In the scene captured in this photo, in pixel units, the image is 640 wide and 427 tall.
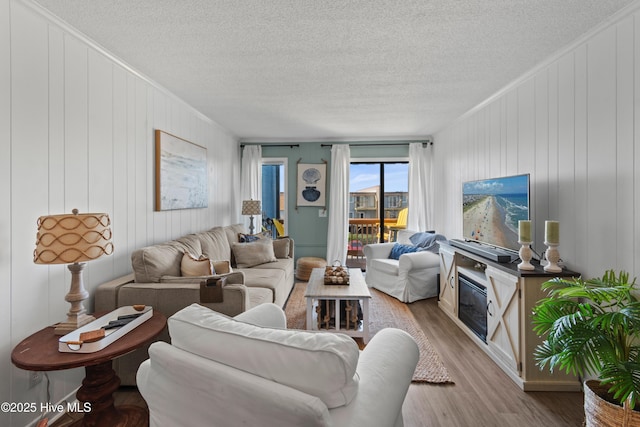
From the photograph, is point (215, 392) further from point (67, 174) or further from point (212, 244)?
point (212, 244)

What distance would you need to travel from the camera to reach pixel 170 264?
261cm

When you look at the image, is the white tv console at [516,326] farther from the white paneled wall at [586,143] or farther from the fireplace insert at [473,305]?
the white paneled wall at [586,143]

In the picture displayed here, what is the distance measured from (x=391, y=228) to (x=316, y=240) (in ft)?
4.65

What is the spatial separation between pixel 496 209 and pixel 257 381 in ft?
9.35

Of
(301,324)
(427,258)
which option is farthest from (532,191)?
(301,324)

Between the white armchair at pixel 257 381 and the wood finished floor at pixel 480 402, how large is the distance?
3.91ft

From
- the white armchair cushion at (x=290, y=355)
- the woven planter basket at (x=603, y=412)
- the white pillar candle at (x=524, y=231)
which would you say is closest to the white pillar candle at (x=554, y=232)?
the white pillar candle at (x=524, y=231)

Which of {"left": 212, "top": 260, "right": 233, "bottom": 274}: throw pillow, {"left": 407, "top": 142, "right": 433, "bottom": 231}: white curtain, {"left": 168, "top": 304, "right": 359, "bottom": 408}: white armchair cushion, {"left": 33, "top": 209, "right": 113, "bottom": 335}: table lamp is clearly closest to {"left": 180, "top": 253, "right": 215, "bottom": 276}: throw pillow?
{"left": 212, "top": 260, "right": 233, "bottom": 274}: throw pillow

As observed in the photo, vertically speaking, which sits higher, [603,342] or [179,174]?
[179,174]

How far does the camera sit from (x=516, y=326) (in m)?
2.35

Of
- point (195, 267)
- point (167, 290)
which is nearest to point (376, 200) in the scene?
point (195, 267)

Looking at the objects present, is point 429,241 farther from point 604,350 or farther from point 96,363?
point 96,363

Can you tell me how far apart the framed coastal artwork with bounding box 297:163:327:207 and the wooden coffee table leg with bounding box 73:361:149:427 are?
14.0ft

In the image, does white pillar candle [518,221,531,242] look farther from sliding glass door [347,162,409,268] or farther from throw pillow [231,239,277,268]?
sliding glass door [347,162,409,268]
